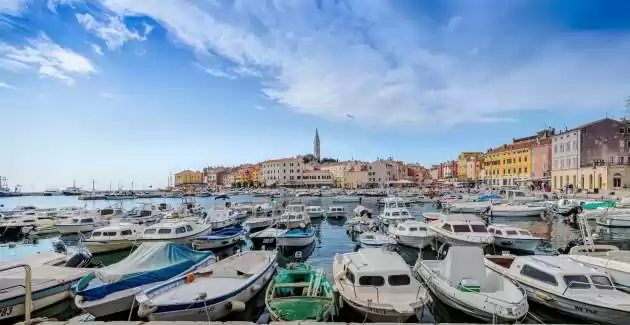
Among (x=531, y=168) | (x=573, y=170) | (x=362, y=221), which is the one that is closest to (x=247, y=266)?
(x=362, y=221)

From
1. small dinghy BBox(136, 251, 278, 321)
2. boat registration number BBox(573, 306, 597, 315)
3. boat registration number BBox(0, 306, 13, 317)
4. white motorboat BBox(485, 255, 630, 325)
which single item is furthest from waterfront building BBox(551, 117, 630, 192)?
boat registration number BBox(0, 306, 13, 317)

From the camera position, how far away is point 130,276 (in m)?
13.3

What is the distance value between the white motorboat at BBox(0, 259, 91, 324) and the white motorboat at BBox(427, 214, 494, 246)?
21056mm

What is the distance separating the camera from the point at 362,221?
35.9 m

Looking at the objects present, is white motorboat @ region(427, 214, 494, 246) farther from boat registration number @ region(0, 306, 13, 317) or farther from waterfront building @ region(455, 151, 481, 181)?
waterfront building @ region(455, 151, 481, 181)

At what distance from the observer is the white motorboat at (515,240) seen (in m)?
24.7

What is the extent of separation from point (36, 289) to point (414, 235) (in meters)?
21.4

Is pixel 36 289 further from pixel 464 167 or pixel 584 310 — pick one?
pixel 464 167

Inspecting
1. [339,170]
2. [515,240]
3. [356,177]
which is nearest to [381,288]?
[515,240]

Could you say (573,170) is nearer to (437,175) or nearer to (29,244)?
(29,244)

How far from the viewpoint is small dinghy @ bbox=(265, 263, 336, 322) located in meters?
10.7

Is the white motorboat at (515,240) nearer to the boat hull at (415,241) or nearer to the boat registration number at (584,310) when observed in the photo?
the boat hull at (415,241)

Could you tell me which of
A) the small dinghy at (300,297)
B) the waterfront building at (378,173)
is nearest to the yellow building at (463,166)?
the waterfront building at (378,173)

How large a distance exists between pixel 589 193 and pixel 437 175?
124 m
